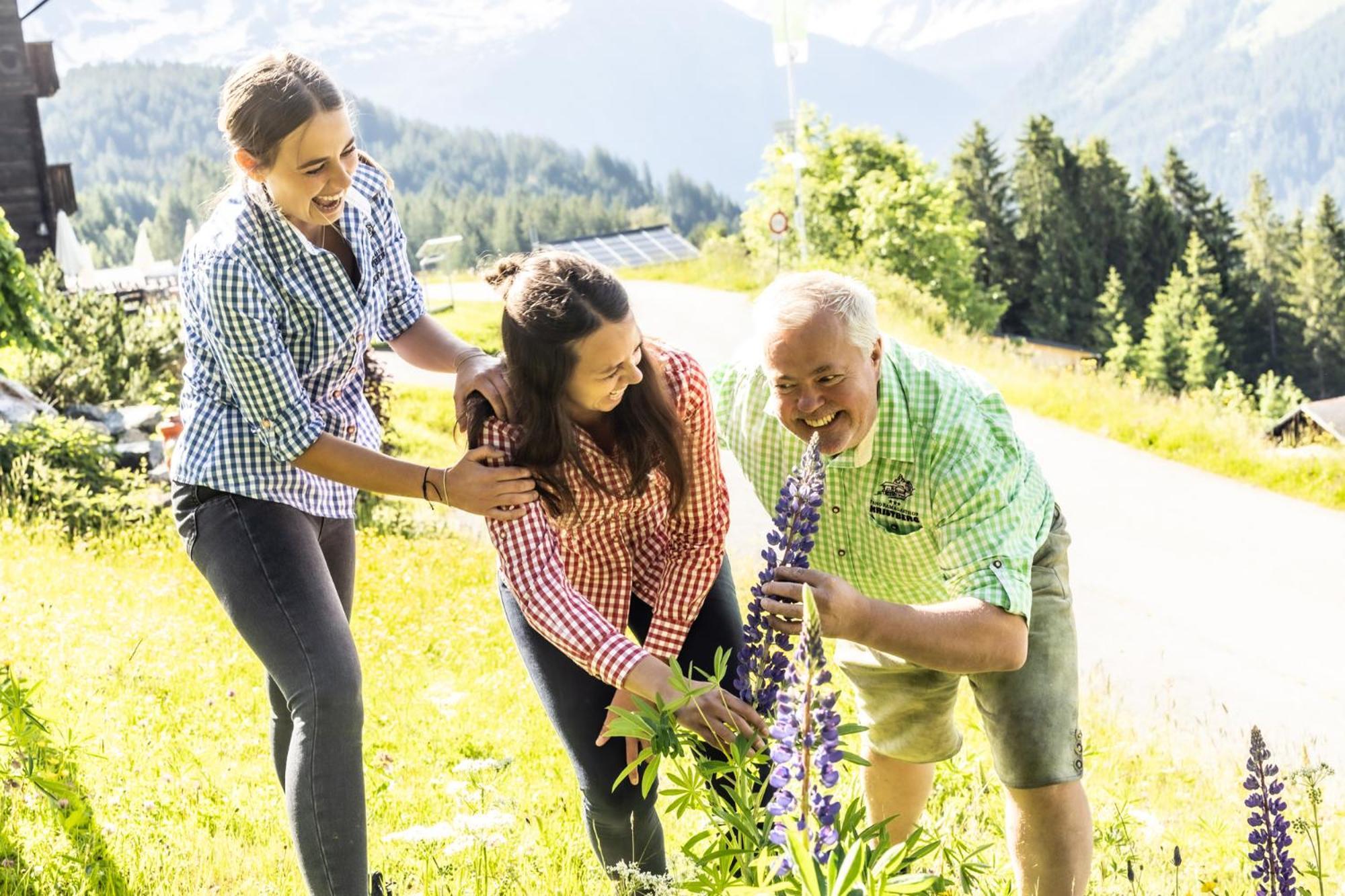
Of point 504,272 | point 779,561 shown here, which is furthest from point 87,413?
point 779,561

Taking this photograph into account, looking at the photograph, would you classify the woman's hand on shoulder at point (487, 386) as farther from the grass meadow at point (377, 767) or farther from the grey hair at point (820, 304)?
the grass meadow at point (377, 767)

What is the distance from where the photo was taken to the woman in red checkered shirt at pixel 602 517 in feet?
9.62

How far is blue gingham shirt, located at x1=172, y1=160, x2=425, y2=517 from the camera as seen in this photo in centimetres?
287

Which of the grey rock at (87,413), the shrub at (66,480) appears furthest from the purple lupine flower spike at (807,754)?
the grey rock at (87,413)

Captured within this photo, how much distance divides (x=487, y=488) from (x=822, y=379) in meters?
0.84

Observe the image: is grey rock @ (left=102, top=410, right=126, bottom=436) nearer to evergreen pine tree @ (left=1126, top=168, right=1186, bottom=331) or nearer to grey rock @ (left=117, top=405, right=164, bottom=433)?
grey rock @ (left=117, top=405, right=164, bottom=433)

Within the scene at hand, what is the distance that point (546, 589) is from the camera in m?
2.98

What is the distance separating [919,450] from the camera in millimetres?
2963

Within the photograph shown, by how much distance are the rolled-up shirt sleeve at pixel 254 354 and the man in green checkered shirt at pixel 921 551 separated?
1114mm

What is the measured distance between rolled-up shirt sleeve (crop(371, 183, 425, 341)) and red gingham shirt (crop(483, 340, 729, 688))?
0.69 m

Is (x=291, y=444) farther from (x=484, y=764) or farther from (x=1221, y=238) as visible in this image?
(x=1221, y=238)

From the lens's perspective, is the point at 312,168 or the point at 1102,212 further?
the point at 1102,212

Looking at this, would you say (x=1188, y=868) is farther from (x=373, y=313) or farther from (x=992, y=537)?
(x=373, y=313)

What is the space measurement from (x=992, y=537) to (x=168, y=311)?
53.6ft
